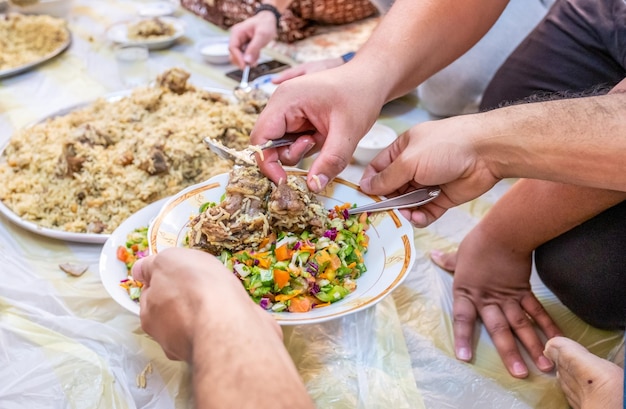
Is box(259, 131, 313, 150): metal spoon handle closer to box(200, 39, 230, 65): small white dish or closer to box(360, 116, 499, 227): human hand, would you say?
box(360, 116, 499, 227): human hand

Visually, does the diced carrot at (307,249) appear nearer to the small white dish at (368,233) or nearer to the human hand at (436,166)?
the small white dish at (368,233)

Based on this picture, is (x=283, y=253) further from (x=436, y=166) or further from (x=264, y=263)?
(x=436, y=166)

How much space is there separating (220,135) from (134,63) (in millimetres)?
859

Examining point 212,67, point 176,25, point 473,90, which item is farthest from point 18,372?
point 176,25

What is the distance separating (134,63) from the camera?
235cm

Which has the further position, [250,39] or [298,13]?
[298,13]

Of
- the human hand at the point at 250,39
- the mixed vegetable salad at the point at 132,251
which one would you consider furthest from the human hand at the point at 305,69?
the mixed vegetable salad at the point at 132,251

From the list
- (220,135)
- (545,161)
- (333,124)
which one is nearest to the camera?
(545,161)

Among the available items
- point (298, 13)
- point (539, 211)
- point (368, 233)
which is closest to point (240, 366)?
point (368, 233)

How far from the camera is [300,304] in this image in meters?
1.11

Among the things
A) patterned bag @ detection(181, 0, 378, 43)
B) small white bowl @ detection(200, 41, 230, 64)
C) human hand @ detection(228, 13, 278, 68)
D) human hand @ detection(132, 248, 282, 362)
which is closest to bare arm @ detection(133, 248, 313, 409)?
human hand @ detection(132, 248, 282, 362)

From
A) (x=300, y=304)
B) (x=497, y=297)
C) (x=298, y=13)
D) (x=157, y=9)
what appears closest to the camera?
(x=300, y=304)

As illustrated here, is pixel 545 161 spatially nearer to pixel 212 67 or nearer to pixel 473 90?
pixel 473 90

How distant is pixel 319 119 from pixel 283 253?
349mm
